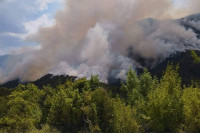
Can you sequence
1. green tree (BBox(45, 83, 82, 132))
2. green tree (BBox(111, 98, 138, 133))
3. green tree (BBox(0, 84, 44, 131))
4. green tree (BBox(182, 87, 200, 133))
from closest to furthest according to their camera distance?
green tree (BBox(182, 87, 200, 133)), green tree (BBox(111, 98, 138, 133)), green tree (BBox(45, 83, 82, 132)), green tree (BBox(0, 84, 44, 131))

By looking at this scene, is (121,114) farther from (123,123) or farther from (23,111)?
(23,111)

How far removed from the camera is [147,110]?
13.7 metres

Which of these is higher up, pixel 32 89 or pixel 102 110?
pixel 32 89

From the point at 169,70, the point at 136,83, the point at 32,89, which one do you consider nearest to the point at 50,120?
the point at 169,70

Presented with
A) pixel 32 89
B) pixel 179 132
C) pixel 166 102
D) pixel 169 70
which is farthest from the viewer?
pixel 32 89

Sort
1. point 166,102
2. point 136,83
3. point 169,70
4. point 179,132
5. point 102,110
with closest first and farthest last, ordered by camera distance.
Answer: point 179,132
point 166,102
point 102,110
point 169,70
point 136,83

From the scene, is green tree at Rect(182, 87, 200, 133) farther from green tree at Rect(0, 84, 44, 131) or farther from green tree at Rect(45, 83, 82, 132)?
green tree at Rect(0, 84, 44, 131)

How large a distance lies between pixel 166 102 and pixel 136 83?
37.8 m

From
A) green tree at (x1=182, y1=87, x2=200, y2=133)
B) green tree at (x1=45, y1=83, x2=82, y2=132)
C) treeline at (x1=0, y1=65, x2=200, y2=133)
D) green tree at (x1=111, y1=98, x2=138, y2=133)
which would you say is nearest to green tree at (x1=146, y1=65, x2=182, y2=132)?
treeline at (x1=0, y1=65, x2=200, y2=133)

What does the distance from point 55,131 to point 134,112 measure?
568 cm

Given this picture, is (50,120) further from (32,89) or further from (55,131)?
(32,89)

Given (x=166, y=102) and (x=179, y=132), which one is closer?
(x=179, y=132)

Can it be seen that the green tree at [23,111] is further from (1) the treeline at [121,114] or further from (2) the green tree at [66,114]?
(2) the green tree at [66,114]

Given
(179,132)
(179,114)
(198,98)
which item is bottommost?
(179,132)
